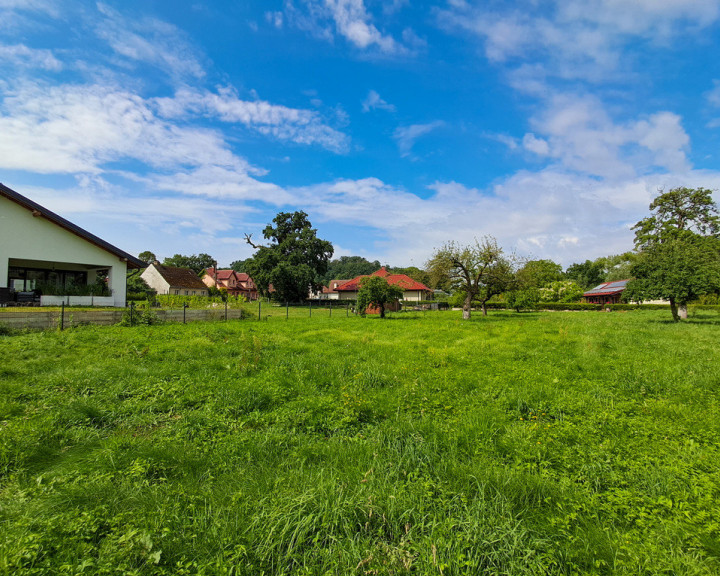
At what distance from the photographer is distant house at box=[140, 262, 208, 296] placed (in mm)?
48969

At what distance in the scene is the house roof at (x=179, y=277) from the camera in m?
49.8

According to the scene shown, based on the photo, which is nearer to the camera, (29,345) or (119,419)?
(119,419)

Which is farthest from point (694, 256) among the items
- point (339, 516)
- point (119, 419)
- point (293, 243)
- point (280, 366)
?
point (293, 243)

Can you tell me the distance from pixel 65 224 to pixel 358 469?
25.1 metres

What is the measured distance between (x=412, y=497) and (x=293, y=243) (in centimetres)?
4700

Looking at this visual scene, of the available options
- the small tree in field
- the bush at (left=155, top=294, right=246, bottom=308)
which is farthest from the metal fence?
the small tree in field

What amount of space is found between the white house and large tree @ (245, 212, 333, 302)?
741 inches

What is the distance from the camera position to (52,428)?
449 cm

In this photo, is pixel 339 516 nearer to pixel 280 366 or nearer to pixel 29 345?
pixel 280 366

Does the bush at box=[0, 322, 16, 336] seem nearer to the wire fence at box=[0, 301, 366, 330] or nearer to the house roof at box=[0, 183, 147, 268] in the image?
the wire fence at box=[0, 301, 366, 330]

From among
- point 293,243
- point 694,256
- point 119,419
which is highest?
point 293,243

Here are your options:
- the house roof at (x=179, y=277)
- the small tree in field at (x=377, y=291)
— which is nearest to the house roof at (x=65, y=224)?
the small tree in field at (x=377, y=291)

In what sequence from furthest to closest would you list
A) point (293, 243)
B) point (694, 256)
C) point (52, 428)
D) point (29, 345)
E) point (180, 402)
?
point (293, 243), point (694, 256), point (29, 345), point (180, 402), point (52, 428)

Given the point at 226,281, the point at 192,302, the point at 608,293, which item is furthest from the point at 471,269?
the point at 226,281
